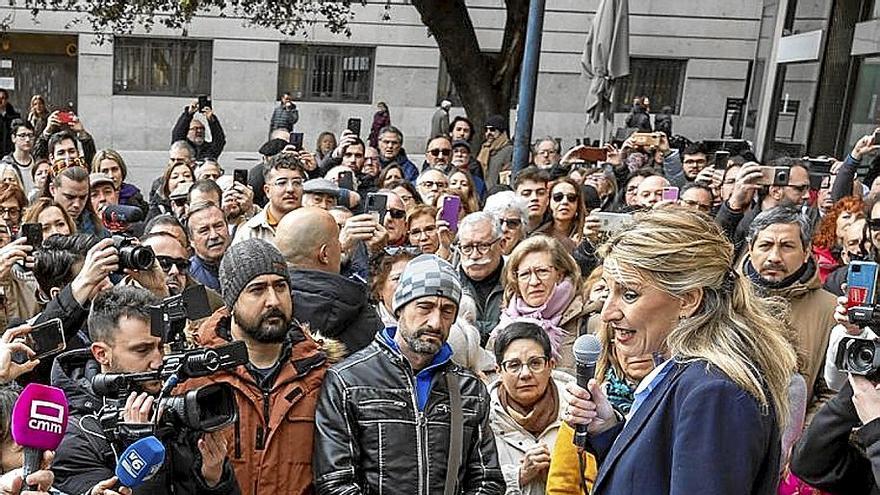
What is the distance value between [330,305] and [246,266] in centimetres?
55

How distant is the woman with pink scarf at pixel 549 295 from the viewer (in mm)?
4520

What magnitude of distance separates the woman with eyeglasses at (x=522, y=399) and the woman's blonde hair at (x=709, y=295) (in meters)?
1.34

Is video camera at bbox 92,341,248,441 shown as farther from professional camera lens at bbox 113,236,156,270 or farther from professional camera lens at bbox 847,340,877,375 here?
professional camera lens at bbox 847,340,877,375

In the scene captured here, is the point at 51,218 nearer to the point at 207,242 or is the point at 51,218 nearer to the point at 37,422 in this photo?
the point at 207,242

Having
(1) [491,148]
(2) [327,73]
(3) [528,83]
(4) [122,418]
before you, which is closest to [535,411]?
(4) [122,418]

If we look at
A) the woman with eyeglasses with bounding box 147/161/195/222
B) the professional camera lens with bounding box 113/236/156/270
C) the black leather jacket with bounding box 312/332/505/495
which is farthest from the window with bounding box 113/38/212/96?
the black leather jacket with bounding box 312/332/505/495

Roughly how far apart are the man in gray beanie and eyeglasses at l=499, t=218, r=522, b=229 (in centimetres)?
248

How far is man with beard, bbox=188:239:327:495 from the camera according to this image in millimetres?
3078

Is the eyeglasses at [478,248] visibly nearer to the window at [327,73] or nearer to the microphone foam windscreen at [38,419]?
the microphone foam windscreen at [38,419]

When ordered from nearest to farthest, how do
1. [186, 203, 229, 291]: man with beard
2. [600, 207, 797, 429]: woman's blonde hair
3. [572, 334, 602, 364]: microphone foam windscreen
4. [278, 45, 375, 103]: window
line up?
1. [600, 207, 797, 429]: woman's blonde hair
2. [572, 334, 602, 364]: microphone foam windscreen
3. [186, 203, 229, 291]: man with beard
4. [278, 45, 375, 103]: window

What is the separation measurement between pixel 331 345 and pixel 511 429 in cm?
84

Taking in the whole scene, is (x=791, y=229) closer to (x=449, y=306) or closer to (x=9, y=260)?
(x=449, y=306)

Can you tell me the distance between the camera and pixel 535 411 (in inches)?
147

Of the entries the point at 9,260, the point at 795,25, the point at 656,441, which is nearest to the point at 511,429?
the point at 656,441
